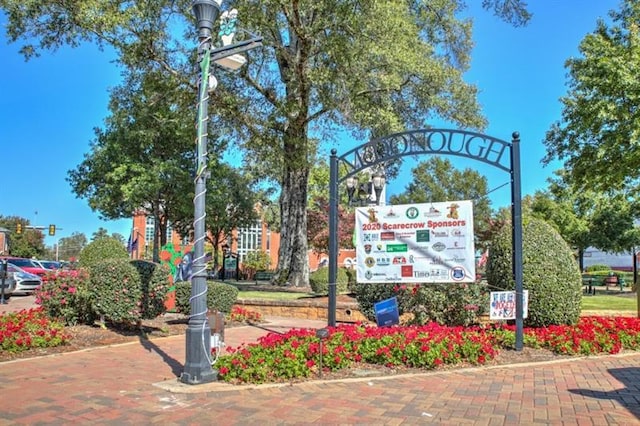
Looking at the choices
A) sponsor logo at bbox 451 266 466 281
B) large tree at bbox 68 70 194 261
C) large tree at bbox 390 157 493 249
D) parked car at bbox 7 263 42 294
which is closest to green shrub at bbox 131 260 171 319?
sponsor logo at bbox 451 266 466 281

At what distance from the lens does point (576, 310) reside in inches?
340

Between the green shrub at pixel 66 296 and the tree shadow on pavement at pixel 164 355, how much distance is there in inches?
51.6

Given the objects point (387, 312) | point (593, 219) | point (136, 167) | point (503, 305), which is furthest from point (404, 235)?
point (593, 219)

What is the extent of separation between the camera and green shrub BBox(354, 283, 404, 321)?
9.43 metres

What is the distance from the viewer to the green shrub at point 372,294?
30.9ft

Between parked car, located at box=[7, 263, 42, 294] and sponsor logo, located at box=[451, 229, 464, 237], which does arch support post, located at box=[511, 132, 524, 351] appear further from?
parked car, located at box=[7, 263, 42, 294]

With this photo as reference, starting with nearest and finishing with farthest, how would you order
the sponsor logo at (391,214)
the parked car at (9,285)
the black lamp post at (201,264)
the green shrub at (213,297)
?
the black lamp post at (201,264), the sponsor logo at (391,214), the green shrub at (213,297), the parked car at (9,285)

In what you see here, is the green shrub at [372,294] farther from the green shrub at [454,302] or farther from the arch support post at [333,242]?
the arch support post at [333,242]

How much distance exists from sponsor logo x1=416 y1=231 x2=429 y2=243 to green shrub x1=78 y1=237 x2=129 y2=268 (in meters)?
9.52

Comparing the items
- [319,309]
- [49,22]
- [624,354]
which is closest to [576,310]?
[624,354]

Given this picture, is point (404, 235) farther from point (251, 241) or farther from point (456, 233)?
point (251, 241)

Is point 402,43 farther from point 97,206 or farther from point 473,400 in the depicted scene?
point 97,206

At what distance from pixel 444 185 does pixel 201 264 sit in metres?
37.0

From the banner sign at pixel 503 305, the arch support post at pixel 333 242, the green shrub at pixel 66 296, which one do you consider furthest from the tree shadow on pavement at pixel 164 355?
the banner sign at pixel 503 305
